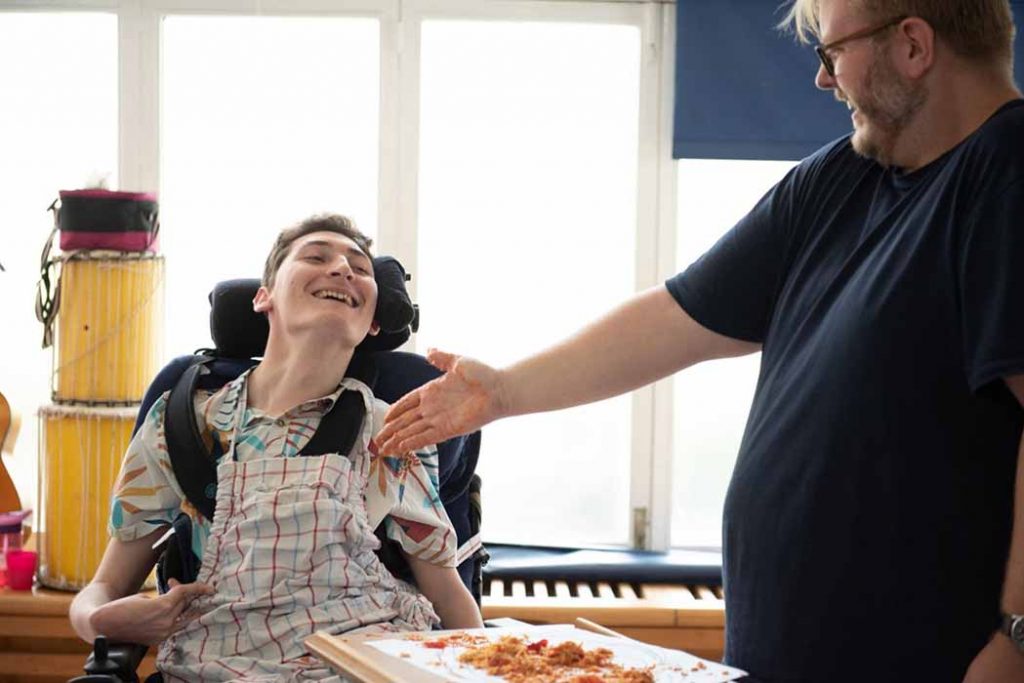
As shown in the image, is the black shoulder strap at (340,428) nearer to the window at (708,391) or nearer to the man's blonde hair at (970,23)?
the man's blonde hair at (970,23)

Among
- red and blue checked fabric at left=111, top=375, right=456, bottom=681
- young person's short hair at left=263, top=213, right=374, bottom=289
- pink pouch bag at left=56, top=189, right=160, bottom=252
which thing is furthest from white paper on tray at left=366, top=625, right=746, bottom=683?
pink pouch bag at left=56, top=189, right=160, bottom=252

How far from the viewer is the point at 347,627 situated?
2.12 meters

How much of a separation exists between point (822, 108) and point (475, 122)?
1073 millimetres

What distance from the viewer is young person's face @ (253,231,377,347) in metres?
2.31

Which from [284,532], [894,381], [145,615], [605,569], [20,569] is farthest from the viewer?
[605,569]

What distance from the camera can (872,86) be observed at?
5.16 feet

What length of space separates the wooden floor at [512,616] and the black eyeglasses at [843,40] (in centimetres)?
203

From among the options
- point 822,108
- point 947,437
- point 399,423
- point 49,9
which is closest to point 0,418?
point 49,9

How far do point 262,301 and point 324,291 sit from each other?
0.16 meters

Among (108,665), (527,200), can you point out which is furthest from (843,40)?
(527,200)

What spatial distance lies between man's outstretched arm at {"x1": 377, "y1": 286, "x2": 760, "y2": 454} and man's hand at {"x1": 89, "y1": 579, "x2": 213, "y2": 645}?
460 mm

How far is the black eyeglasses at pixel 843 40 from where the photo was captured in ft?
5.08

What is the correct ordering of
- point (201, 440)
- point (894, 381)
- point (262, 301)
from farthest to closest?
point (262, 301)
point (201, 440)
point (894, 381)

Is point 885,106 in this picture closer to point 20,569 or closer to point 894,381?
point 894,381
